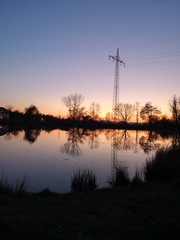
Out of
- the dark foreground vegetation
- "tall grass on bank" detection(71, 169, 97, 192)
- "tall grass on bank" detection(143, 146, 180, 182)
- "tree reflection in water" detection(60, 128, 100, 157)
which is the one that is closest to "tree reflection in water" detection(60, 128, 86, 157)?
"tree reflection in water" detection(60, 128, 100, 157)

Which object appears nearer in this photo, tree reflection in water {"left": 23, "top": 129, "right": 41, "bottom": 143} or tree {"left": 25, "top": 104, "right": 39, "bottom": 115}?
tree reflection in water {"left": 23, "top": 129, "right": 41, "bottom": 143}

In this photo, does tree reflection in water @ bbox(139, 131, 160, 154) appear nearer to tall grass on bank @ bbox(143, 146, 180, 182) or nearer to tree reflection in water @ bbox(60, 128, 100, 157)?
tree reflection in water @ bbox(60, 128, 100, 157)

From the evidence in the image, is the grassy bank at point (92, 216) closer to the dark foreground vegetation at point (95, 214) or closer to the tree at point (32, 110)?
the dark foreground vegetation at point (95, 214)

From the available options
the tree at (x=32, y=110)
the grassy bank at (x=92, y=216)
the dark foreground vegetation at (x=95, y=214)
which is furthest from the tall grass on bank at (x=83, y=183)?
the tree at (x=32, y=110)

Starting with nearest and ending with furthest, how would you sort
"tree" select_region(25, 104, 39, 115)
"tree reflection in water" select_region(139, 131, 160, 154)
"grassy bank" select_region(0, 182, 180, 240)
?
"grassy bank" select_region(0, 182, 180, 240), "tree reflection in water" select_region(139, 131, 160, 154), "tree" select_region(25, 104, 39, 115)

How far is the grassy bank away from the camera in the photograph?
5.39m

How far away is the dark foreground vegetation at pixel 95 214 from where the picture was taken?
5.41 metres

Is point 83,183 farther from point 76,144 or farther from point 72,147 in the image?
point 76,144

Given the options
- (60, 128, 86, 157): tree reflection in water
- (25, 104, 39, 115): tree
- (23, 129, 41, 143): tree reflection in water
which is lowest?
(60, 128, 86, 157): tree reflection in water

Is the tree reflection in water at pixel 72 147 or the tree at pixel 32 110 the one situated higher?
the tree at pixel 32 110

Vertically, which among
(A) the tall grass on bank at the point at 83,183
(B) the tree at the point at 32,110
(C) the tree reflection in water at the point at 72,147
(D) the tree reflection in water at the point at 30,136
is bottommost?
(A) the tall grass on bank at the point at 83,183

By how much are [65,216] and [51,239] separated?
4.37 feet

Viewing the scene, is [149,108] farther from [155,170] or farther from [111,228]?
[111,228]

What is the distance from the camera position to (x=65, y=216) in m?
6.40
